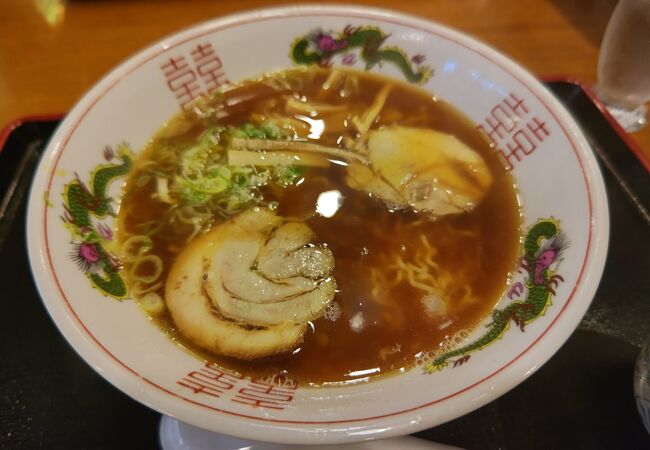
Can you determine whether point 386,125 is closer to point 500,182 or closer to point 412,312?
point 500,182

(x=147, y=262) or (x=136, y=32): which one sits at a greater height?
(x=136, y=32)

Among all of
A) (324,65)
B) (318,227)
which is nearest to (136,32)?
(324,65)

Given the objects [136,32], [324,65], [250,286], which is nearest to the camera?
[250,286]

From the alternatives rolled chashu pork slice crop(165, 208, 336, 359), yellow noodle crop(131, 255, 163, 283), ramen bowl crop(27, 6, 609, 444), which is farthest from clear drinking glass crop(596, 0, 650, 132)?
yellow noodle crop(131, 255, 163, 283)

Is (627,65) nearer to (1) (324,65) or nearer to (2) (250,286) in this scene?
(1) (324,65)

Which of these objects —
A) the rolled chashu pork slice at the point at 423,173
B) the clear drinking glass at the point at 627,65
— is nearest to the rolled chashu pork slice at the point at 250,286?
the rolled chashu pork slice at the point at 423,173
